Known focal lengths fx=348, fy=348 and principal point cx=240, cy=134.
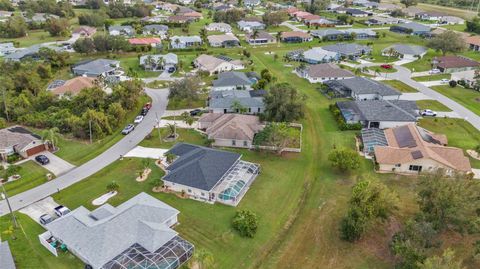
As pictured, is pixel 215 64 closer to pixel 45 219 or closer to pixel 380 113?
pixel 380 113

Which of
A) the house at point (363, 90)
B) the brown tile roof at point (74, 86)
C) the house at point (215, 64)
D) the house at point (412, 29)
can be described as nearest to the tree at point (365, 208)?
the house at point (363, 90)

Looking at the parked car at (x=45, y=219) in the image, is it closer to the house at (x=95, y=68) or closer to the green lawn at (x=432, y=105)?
the house at (x=95, y=68)

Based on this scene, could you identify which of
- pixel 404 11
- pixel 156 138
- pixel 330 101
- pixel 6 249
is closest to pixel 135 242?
pixel 6 249

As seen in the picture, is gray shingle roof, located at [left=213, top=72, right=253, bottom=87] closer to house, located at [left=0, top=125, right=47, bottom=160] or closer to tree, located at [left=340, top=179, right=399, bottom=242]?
house, located at [left=0, top=125, right=47, bottom=160]

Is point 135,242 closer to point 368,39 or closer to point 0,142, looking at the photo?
point 0,142

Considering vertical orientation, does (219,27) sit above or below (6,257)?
A: above

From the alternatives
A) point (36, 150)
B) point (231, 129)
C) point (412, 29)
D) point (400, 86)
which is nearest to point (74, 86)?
point (36, 150)
